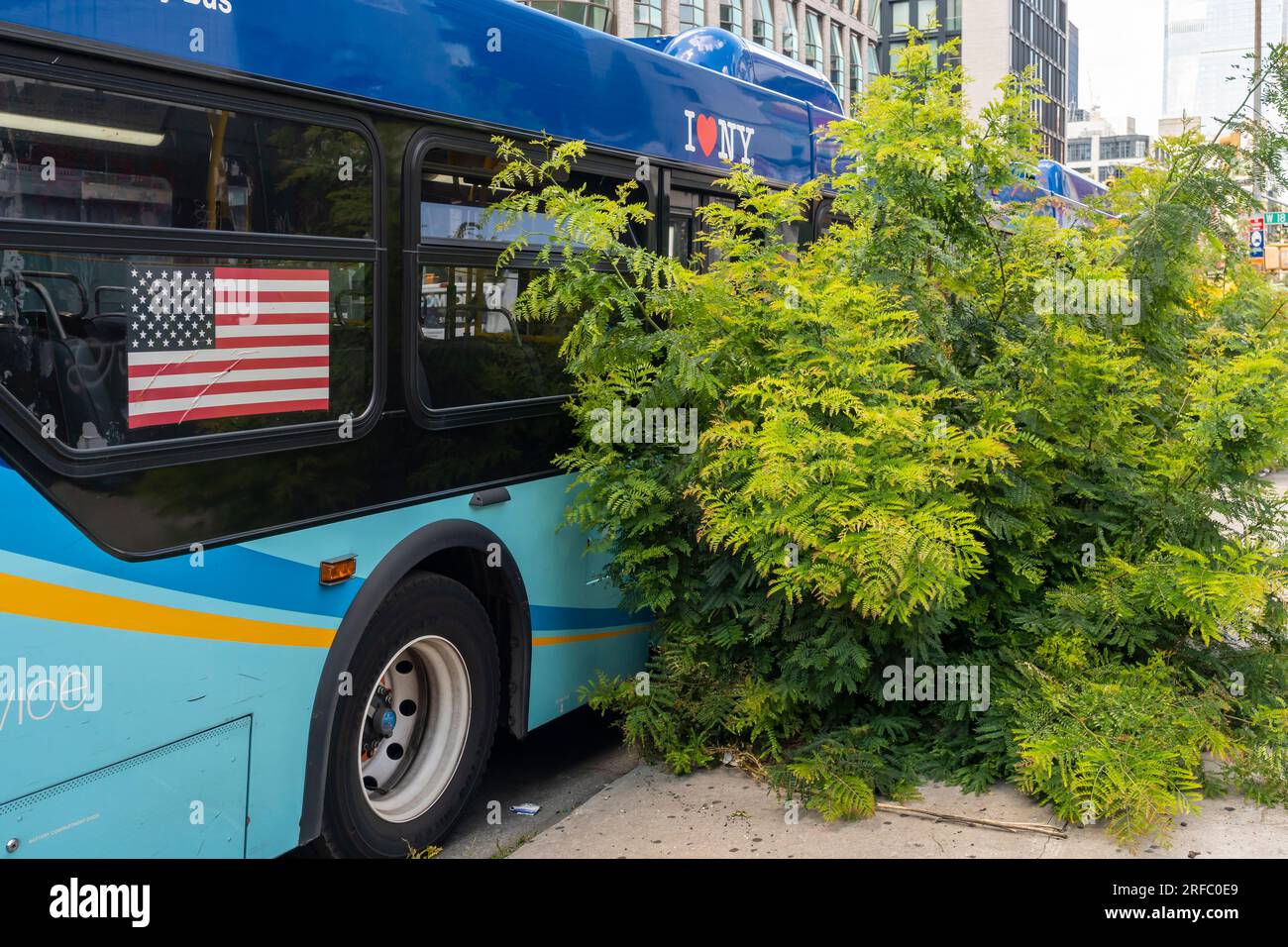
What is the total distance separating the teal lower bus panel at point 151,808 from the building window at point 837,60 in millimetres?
61018

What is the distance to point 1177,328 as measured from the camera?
6645 millimetres

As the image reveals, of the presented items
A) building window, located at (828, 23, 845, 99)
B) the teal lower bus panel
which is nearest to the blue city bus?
the teal lower bus panel

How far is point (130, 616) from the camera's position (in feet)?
11.6

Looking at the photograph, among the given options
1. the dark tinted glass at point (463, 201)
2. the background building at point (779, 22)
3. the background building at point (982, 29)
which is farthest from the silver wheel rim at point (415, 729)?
the background building at point (982, 29)

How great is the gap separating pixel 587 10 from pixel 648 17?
3990mm

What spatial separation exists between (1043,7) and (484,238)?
349 ft

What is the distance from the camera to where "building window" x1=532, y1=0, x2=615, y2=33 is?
130ft

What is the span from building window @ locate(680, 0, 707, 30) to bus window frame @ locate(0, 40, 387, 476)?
44.6 meters

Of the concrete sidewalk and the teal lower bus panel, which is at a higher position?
the teal lower bus panel

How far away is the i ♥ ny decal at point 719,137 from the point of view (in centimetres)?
684

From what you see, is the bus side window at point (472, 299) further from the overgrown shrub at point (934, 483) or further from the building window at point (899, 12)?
the building window at point (899, 12)

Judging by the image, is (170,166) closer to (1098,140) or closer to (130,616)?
(130,616)

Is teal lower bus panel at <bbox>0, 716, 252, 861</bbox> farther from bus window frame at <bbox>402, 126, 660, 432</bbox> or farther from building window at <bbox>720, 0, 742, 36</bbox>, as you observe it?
building window at <bbox>720, 0, 742, 36</bbox>

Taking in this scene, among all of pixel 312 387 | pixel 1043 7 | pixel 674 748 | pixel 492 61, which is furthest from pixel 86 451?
pixel 1043 7
